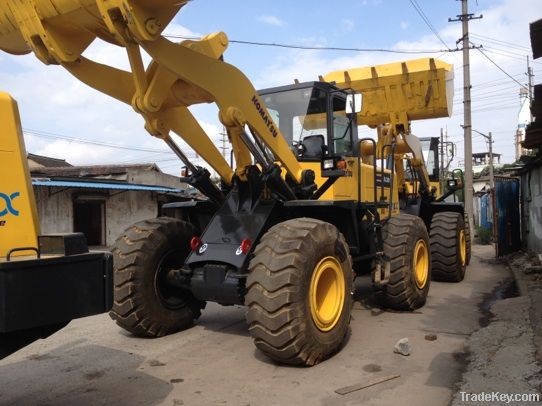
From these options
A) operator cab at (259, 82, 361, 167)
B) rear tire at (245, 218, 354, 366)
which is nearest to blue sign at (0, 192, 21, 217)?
rear tire at (245, 218, 354, 366)

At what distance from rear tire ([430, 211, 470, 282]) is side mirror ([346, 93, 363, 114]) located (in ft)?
14.5

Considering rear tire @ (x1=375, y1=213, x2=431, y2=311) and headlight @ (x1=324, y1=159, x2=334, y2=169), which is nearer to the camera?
headlight @ (x1=324, y1=159, x2=334, y2=169)

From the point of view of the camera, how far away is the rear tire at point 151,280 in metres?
5.74

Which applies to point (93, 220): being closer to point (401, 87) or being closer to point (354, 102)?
point (401, 87)

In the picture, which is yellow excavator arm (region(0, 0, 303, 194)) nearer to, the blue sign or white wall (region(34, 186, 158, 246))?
the blue sign

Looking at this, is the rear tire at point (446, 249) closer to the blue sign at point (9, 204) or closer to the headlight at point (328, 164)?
the headlight at point (328, 164)

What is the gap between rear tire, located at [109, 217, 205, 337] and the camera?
5.74 metres

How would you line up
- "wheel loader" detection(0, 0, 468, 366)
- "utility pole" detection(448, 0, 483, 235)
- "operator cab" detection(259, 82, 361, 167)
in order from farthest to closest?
"utility pole" detection(448, 0, 483, 235) → "operator cab" detection(259, 82, 361, 167) → "wheel loader" detection(0, 0, 468, 366)

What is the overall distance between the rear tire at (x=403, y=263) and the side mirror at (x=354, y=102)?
1.89 metres

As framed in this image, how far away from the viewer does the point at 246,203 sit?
19.6 feet

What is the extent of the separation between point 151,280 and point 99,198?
547 inches

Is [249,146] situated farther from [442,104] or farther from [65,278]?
[442,104]

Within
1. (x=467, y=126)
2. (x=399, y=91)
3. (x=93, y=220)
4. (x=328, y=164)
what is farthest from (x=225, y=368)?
(x=467, y=126)

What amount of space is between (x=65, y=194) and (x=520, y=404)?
1657cm
